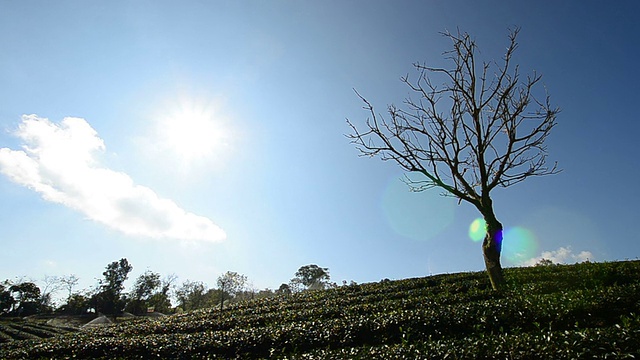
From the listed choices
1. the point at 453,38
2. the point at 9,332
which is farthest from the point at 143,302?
the point at 453,38

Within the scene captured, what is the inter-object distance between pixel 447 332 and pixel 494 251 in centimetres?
538

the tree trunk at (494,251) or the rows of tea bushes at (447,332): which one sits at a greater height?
the tree trunk at (494,251)

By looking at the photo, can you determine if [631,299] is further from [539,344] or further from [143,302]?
[143,302]

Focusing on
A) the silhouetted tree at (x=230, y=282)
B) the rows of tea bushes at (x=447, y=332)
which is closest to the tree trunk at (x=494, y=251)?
the rows of tea bushes at (x=447, y=332)

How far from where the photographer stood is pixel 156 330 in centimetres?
1744

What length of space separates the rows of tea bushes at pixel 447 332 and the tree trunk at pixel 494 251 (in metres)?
0.62

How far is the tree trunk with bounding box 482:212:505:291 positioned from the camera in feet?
43.1

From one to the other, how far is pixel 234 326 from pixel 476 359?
12.5 m

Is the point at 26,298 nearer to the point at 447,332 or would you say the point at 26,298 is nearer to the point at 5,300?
the point at 5,300

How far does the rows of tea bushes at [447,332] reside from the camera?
22.1ft

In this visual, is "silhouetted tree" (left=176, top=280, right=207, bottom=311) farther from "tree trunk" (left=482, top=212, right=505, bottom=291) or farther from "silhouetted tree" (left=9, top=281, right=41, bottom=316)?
"tree trunk" (left=482, top=212, right=505, bottom=291)

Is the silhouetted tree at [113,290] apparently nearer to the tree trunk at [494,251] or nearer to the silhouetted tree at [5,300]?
the silhouetted tree at [5,300]

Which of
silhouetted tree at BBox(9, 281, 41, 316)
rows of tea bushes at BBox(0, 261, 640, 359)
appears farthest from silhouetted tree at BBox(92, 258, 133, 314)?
rows of tea bushes at BBox(0, 261, 640, 359)

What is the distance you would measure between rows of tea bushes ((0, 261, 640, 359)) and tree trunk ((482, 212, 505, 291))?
62cm
